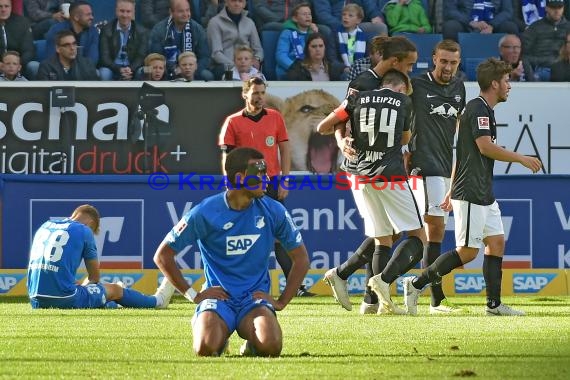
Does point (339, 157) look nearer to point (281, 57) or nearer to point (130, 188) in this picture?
point (281, 57)

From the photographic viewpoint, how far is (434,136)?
12.4 meters

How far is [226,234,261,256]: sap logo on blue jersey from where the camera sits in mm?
8031

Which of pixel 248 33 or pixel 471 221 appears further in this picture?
pixel 248 33

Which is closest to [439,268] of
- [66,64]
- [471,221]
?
[471,221]

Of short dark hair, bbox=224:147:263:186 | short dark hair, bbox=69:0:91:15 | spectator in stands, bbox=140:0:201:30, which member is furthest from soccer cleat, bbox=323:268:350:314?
spectator in stands, bbox=140:0:201:30

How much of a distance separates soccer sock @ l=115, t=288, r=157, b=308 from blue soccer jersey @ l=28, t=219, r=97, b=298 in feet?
1.97

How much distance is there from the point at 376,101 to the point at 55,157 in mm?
7960

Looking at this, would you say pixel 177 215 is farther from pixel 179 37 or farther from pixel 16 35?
pixel 16 35

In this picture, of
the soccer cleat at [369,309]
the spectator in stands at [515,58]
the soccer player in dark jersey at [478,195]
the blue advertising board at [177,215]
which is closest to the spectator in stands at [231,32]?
the spectator in stands at [515,58]

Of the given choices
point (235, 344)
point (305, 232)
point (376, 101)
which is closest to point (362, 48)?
point (305, 232)

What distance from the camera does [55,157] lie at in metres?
18.3

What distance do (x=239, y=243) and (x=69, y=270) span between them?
455cm

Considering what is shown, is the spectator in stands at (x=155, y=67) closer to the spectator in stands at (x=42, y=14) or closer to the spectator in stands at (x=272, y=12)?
the spectator in stands at (x=42, y=14)

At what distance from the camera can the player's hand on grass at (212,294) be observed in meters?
7.96
